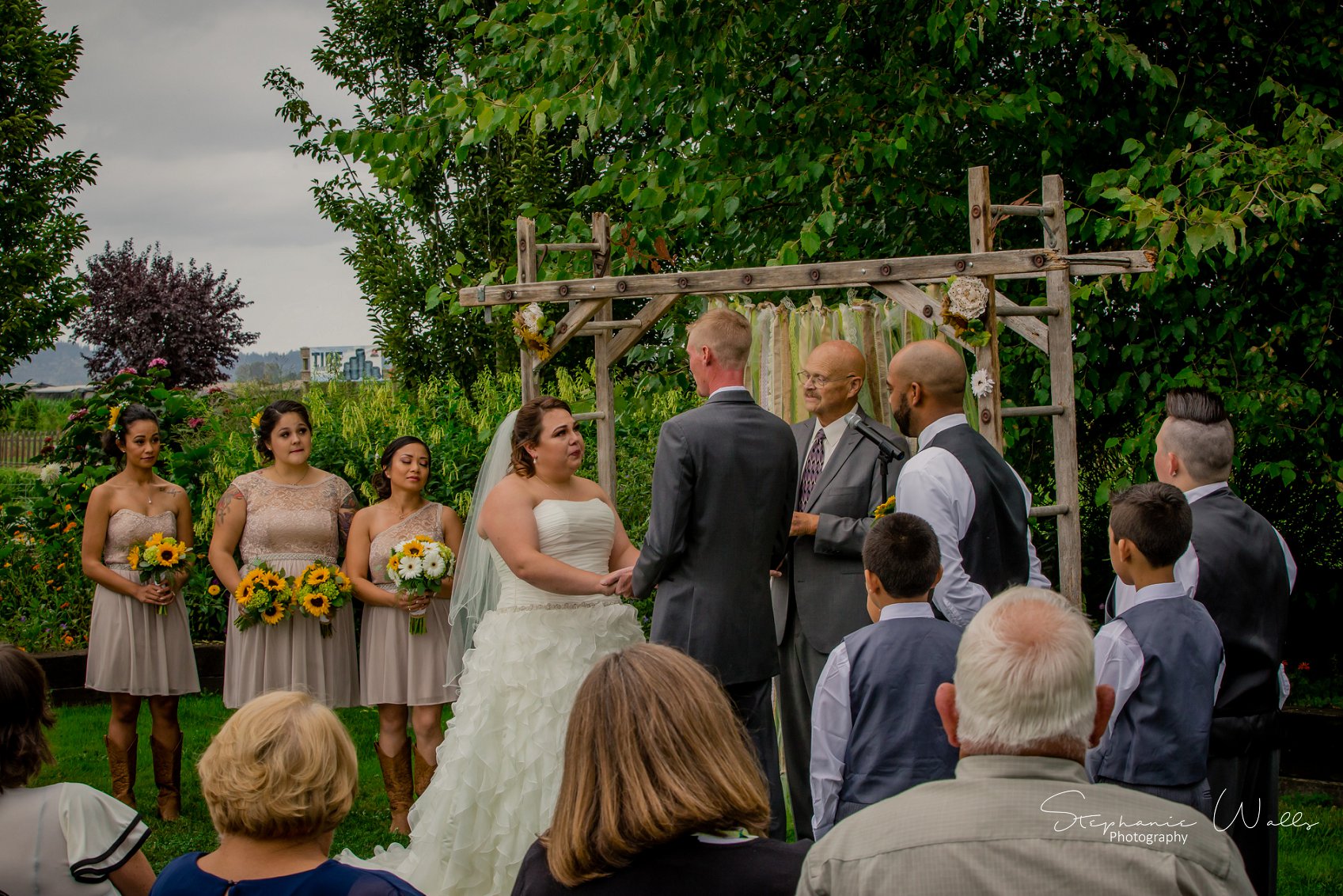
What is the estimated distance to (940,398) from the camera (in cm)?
388

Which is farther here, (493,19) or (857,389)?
(493,19)

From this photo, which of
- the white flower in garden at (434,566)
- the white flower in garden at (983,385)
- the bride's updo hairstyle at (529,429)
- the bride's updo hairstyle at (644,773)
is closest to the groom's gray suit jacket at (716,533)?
the bride's updo hairstyle at (529,429)

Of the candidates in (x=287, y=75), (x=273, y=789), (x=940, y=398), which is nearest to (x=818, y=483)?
(x=940, y=398)

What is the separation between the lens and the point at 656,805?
1.80m

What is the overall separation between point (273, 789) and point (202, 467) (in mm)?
7152

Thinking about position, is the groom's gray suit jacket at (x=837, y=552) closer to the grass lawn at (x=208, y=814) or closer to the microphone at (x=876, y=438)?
the microphone at (x=876, y=438)

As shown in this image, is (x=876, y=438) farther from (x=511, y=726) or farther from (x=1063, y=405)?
(x=511, y=726)

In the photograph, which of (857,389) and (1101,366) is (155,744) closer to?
(857,389)

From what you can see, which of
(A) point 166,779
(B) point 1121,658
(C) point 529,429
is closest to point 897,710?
(B) point 1121,658

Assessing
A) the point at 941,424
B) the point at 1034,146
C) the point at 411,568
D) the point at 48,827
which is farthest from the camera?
the point at 1034,146

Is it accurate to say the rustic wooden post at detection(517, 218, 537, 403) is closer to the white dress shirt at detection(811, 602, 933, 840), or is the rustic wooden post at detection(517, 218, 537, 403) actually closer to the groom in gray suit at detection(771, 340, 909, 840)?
the groom in gray suit at detection(771, 340, 909, 840)

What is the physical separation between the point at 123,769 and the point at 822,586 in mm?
3545

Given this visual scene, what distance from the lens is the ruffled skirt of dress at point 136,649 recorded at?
5.59 meters

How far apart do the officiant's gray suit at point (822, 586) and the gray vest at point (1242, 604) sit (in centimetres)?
123
